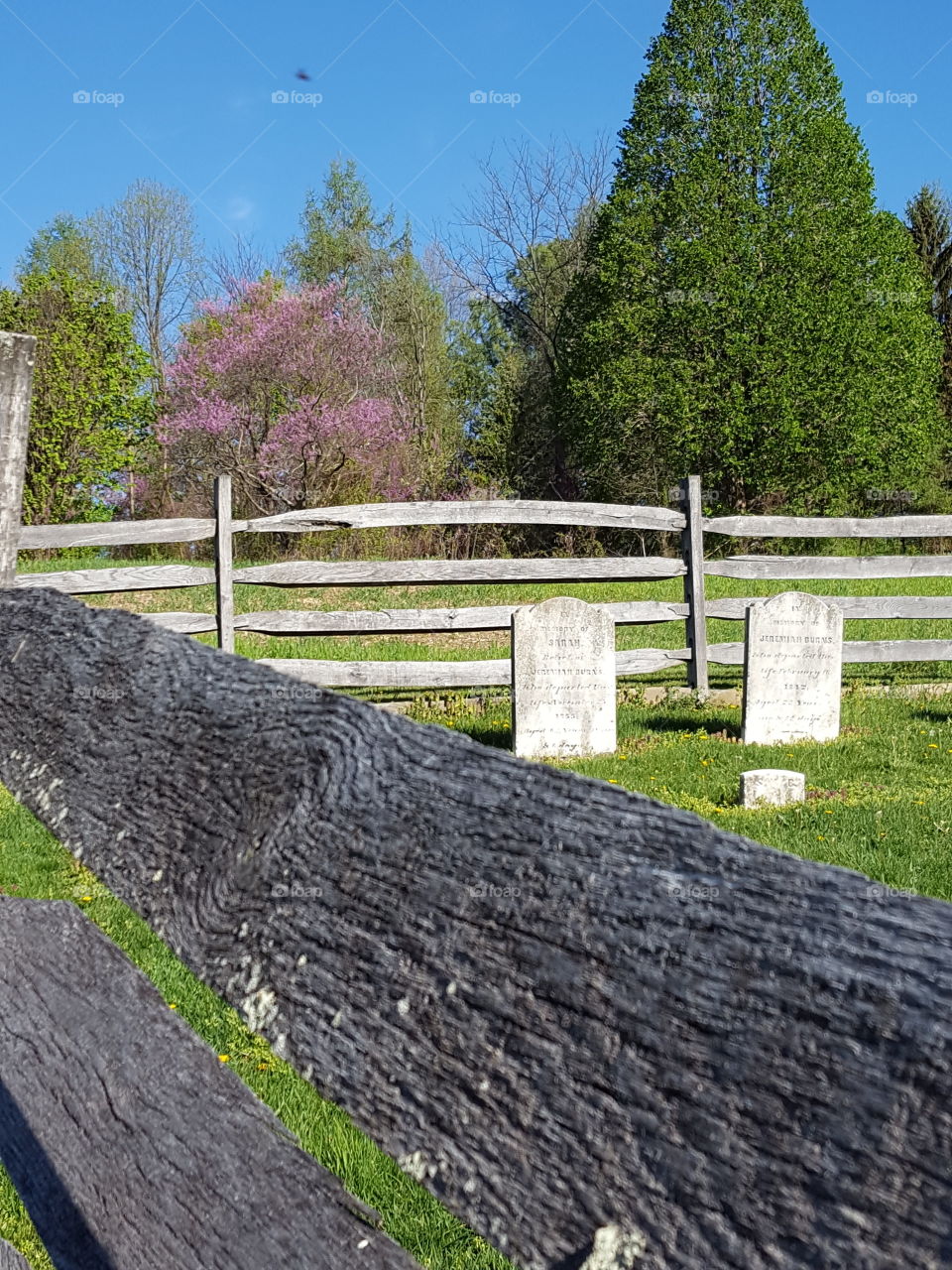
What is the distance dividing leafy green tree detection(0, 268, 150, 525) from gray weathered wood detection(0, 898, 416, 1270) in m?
23.1

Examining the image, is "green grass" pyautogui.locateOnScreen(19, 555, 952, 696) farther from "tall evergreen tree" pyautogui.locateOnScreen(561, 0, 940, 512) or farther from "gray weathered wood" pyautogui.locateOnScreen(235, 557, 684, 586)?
"tall evergreen tree" pyautogui.locateOnScreen(561, 0, 940, 512)

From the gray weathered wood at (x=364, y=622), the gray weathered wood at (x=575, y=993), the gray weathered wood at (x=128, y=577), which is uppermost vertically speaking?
the gray weathered wood at (x=128, y=577)

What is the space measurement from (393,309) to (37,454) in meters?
10.7

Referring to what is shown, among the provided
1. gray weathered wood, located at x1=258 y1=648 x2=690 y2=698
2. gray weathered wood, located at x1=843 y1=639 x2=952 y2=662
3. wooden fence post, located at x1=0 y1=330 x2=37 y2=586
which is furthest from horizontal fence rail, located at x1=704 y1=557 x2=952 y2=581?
wooden fence post, located at x1=0 y1=330 x2=37 y2=586

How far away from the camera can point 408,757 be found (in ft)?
2.80

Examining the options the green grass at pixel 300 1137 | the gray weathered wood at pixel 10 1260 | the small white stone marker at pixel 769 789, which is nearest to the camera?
the gray weathered wood at pixel 10 1260

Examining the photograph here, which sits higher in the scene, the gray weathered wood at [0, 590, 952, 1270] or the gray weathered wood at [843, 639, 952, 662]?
the gray weathered wood at [0, 590, 952, 1270]

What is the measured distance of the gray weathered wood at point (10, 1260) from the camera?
1490 mm

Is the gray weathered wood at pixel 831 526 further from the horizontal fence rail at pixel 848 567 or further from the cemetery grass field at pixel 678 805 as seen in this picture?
the cemetery grass field at pixel 678 805

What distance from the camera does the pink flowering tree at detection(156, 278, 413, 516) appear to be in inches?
898

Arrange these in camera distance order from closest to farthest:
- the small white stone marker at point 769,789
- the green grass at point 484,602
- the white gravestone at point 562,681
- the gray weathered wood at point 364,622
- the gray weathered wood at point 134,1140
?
the gray weathered wood at point 134,1140, the small white stone marker at point 769,789, the white gravestone at point 562,681, the gray weathered wood at point 364,622, the green grass at point 484,602

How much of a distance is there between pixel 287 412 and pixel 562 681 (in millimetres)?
16797

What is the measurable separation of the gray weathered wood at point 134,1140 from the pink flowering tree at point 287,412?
69.9 feet

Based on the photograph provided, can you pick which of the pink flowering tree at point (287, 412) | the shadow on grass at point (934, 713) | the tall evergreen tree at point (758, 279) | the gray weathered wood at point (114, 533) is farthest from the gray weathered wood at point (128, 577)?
the tall evergreen tree at point (758, 279)
